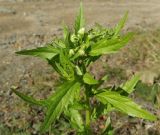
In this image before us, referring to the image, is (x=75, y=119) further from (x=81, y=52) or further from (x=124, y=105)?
(x=81, y=52)

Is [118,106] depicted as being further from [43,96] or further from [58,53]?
[43,96]

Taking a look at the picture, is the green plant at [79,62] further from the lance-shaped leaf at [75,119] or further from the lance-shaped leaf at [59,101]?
the lance-shaped leaf at [75,119]

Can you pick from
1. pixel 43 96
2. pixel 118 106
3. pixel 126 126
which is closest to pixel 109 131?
pixel 118 106

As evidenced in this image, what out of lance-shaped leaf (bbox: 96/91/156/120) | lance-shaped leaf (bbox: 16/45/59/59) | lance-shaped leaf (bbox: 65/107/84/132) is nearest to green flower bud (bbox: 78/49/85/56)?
lance-shaped leaf (bbox: 16/45/59/59)

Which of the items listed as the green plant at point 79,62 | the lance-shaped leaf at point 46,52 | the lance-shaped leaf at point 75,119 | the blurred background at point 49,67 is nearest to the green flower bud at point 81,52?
the green plant at point 79,62

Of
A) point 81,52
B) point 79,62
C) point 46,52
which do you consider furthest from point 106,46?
point 46,52

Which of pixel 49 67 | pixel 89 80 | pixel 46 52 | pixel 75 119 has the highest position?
pixel 46 52
